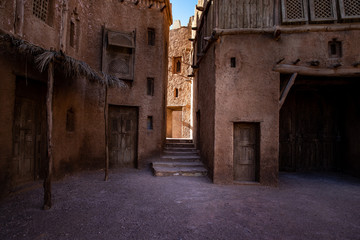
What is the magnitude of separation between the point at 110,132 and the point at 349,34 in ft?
32.6

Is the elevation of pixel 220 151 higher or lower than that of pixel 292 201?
higher

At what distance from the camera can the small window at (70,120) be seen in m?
7.76

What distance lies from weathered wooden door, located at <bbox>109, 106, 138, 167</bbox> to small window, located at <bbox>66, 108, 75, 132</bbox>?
1689 mm

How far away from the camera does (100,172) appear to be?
8484 mm

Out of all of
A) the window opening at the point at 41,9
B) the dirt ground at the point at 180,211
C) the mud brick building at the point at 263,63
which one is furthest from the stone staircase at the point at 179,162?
the window opening at the point at 41,9

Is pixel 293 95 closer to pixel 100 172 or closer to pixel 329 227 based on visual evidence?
pixel 329 227

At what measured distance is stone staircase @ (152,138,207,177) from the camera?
8.19m

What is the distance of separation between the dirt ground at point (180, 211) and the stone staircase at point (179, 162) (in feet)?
3.64

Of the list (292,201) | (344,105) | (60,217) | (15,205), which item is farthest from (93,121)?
(344,105)

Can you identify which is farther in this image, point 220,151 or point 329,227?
point 220,151

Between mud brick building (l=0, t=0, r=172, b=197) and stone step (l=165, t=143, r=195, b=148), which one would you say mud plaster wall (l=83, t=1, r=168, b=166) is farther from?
stone step (l=165, t=143, r=195, b=148)

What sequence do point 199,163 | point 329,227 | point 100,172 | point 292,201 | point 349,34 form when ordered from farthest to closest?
point 199,163
point 100,172
point 349,34
point 292,201
point 329,227

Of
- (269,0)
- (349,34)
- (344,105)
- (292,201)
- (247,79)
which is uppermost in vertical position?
(269,0)

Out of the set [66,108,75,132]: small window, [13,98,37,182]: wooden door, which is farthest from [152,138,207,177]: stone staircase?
[13,98,37,182]: wooden door
